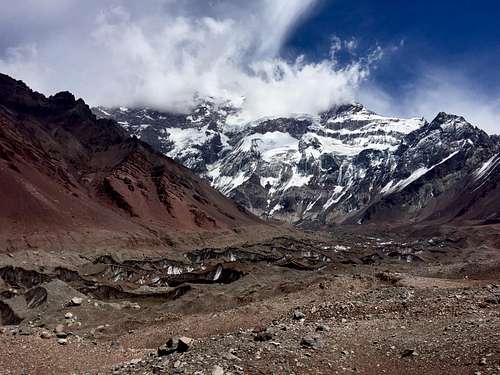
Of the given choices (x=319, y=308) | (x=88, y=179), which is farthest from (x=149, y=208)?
(x=319, y=308)

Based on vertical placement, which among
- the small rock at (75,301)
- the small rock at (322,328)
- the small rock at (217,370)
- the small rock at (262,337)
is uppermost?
the small rock at (322,328)

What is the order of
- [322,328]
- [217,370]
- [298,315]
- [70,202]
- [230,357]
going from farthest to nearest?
[70,202] → [298,315] → [322,328] → [230,357] → [217,370]

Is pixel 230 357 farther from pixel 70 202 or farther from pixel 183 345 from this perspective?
pixel 70 202

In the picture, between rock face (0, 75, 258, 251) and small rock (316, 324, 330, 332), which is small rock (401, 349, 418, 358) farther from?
rock face (0, 75, 258, 251)

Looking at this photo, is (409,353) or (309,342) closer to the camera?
(409,353)

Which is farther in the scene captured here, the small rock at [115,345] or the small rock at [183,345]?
the small rock at [115,345]

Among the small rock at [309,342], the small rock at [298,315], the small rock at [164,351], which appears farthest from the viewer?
the small rock at [298,315]

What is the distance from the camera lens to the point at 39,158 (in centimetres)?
16300

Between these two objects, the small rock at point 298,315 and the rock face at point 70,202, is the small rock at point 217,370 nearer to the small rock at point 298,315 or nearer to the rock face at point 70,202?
the small rock at point 298,315

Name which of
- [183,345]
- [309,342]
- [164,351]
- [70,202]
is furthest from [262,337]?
[70,202]

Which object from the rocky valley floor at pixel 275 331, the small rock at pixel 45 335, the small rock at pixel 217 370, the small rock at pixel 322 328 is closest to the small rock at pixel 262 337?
the rocky valley floor at pixel 275 331

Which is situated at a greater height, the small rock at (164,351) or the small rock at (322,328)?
the small rock at (322,328)

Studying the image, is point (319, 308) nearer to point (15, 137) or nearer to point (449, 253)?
point (449, 253)

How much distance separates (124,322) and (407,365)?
87.8 ft
